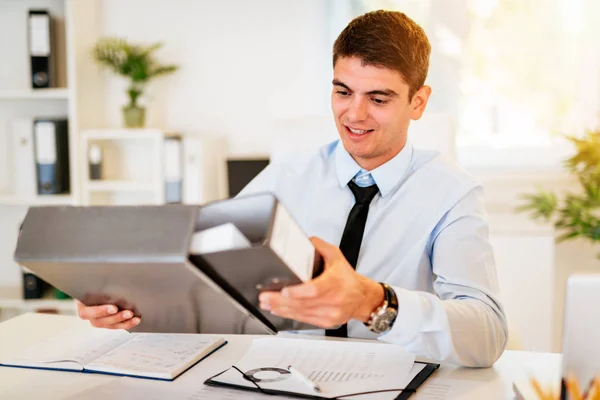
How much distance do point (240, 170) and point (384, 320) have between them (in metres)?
1.85

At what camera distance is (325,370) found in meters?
1.09

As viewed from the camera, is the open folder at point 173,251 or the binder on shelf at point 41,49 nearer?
the open folder at point 173,251

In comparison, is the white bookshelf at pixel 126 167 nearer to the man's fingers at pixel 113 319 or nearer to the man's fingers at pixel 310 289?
the man's fingers at pixel 113 319

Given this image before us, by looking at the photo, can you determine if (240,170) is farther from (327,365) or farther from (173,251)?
(173,251)

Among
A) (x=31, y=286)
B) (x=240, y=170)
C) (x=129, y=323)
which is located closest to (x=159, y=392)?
(x=129, y=323)

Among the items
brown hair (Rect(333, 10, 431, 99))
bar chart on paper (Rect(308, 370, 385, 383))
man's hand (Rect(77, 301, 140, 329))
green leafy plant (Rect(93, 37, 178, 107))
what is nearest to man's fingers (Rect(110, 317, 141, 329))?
man's hand (Rect(77, 301, 140, 329))

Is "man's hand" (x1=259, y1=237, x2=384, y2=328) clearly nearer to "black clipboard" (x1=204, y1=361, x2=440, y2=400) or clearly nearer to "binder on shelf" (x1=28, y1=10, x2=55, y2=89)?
"black clipboard" (x1=204, y1=361, x2=440, y2=400)

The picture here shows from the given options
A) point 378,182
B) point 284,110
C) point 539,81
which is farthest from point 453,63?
point 378,182

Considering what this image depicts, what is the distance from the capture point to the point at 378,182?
1497 millimetres

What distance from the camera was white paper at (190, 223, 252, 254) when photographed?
801 millimetres

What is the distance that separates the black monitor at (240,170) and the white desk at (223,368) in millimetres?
1550

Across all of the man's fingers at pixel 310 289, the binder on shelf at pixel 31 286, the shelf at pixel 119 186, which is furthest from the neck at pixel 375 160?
the binder on shelf at pixel 31 286

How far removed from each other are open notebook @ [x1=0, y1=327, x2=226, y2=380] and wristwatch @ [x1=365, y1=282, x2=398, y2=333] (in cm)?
32

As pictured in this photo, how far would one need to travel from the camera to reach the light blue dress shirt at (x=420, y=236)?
1106mm
